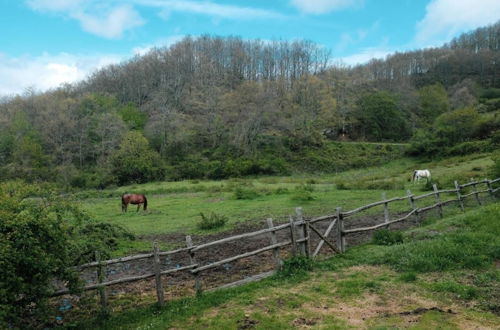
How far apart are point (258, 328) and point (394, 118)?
66567 millimetres

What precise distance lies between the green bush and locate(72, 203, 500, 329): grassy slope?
1107 mm

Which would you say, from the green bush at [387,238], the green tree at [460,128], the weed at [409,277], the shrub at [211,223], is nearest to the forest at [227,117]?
the green tree at [460,128]

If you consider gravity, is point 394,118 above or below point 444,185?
above

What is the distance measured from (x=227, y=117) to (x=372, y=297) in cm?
5457

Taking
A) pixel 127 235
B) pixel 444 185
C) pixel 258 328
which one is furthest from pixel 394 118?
pixel 258 328

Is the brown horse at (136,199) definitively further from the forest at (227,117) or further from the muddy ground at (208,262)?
the forest at (227,117)

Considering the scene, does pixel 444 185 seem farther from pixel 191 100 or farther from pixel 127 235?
pixel 191 100

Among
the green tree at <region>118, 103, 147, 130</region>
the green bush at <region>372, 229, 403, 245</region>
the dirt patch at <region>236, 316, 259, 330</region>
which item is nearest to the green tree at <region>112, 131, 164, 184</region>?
the green tree at <region>118, 103, 147, 130</region>

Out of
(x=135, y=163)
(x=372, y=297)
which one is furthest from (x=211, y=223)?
(x=135, y=163)

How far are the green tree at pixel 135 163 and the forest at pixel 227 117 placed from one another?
5.6 inches

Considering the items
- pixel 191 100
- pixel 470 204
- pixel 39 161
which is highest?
pixel 191 100

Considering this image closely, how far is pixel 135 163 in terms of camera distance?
46.0 meters

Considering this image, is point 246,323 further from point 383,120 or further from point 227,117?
point 383,120

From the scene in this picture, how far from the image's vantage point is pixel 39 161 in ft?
162
